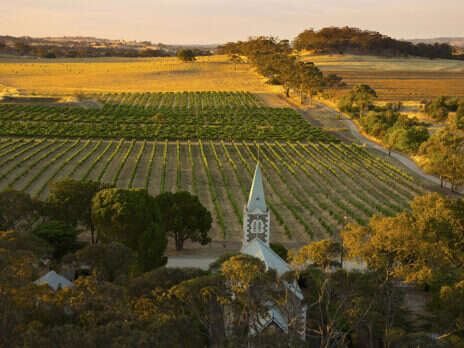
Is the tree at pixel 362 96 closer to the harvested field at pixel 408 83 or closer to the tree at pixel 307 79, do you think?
the tree at pixel 307 79

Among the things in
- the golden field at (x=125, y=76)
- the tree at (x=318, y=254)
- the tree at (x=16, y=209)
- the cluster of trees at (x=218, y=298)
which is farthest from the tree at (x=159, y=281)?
the golden field at (x=125, y=76)

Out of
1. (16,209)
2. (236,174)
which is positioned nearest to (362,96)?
(236,174)

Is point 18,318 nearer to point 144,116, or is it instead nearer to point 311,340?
point 311,340

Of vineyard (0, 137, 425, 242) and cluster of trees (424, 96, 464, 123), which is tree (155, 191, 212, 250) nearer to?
vineyard (0, 137, 425, 242)

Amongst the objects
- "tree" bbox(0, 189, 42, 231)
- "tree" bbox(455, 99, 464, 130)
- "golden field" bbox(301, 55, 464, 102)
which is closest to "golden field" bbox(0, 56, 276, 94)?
"golden field" bbox(301, 55, 464, 102)

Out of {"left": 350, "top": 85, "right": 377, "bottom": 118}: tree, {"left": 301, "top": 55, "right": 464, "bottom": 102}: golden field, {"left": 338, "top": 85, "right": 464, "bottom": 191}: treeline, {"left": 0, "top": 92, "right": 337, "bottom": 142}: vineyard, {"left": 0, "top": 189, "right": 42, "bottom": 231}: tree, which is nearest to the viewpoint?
{"left": 0, "top": 189, "right": 42, "bottom": 231}: tree

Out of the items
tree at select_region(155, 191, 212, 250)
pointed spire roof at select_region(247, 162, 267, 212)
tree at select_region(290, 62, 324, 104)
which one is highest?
tree at select_region(290, 62, 324, 104)

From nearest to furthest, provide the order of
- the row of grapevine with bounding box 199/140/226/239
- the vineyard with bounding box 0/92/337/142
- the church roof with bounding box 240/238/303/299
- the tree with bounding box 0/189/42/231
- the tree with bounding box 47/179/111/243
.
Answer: the church roof with bounding box 240/238/303/299 < the tree with bounding box 0/189/42/231 < the tree with bounding box 47/179/111/243 < the row of grapevine with bounding box 199/140/226/239 < the vineyard with bounding box 0/92/337/142

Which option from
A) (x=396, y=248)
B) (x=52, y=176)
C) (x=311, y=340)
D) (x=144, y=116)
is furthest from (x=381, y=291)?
(x=144, y=116)
